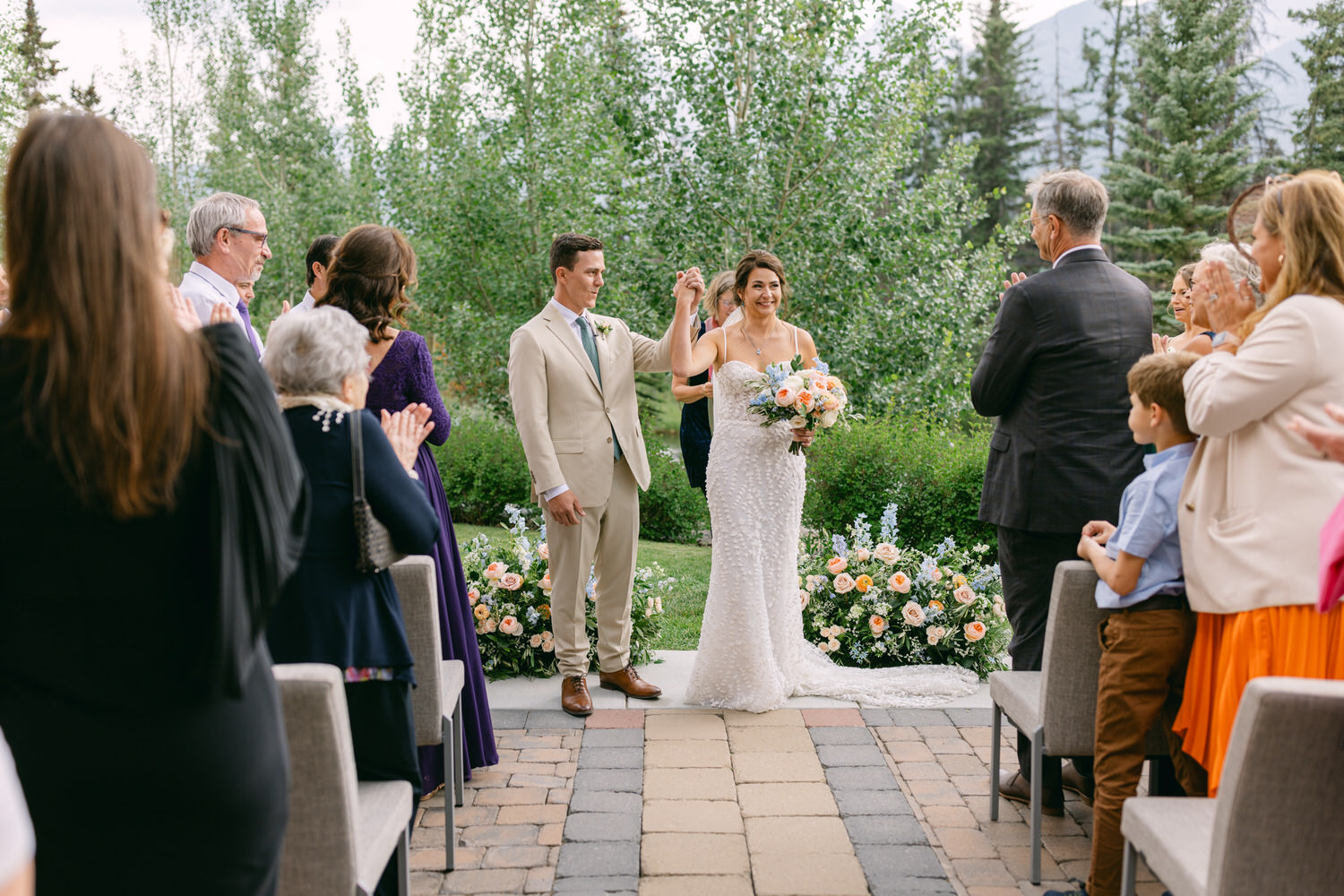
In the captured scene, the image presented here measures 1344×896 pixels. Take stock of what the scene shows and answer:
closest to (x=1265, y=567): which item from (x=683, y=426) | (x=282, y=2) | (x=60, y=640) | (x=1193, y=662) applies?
(x=1193, y=662)

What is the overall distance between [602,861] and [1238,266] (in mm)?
2828

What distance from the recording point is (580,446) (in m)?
4.93

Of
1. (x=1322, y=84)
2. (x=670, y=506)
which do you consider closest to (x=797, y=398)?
(x=670, y=506)

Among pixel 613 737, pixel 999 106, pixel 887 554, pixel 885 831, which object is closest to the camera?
pixel 885 831

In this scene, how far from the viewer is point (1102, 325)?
3.85 m

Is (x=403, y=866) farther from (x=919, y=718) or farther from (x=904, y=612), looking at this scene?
(x=904, y=612)

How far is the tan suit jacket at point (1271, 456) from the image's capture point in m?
2.50

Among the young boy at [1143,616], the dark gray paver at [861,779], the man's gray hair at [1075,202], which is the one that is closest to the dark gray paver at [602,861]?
the dark gray paver at [861,779]

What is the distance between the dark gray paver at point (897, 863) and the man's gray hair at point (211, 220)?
9.55 ft

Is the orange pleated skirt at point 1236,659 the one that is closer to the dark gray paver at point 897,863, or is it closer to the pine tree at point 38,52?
the dark gray paver at point 897,863

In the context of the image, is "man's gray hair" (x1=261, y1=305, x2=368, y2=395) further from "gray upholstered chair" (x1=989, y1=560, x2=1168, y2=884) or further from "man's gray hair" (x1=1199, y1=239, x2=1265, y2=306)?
"man's gray hair" (x1=1199, y1=239, x2=1265, y2=306)

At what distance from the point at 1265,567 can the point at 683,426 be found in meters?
3.65

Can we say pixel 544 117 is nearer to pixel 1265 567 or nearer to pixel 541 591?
pixel 541 591

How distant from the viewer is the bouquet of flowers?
490cm
